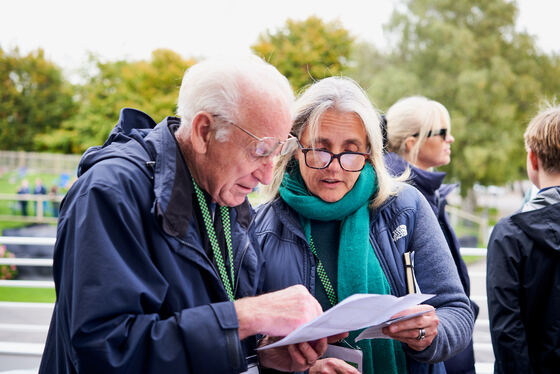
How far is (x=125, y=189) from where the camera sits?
1.21 m

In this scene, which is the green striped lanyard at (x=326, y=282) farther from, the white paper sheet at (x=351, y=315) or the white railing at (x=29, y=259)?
the white railing at (x=29, y=259)

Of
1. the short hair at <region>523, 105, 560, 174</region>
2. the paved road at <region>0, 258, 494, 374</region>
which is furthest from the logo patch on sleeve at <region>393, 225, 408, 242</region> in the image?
the paved road at <region>0, 258, 494, 374</region>

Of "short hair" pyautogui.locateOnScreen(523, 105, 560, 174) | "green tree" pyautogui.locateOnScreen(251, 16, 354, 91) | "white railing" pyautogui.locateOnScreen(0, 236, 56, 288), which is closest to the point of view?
"short hair" pyautogui.locateOnScreen(523, 105, 560, 174)

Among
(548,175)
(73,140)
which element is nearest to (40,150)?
(73,140)

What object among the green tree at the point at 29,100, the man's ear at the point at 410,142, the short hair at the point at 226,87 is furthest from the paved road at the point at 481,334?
the green tree at the point at 29,100

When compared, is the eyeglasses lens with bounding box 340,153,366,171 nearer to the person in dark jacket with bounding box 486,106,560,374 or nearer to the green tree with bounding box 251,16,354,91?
the person in dark jacket with bounding box 486,106,560,374

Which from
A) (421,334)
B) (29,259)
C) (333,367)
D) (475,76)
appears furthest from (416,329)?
(475,76)

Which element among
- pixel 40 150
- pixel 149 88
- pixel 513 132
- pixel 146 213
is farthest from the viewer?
pixel 40 150

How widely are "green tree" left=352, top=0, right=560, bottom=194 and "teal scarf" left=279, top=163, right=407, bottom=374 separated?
18.3 metres

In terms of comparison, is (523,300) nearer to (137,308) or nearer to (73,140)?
(137,308)

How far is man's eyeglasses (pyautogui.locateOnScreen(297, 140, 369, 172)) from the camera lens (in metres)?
1.88

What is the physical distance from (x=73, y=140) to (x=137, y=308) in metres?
36.8

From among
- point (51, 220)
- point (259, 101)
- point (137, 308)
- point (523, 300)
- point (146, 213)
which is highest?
point (259, 101)

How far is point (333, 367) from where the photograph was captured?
163 cm
